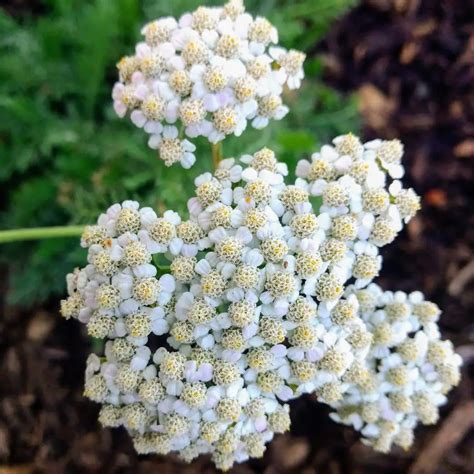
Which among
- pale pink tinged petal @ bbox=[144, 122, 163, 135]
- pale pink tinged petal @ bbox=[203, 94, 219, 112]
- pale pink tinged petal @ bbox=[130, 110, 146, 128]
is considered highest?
pale pink tinged petal @ bbox=[203, 94, 219, 112]

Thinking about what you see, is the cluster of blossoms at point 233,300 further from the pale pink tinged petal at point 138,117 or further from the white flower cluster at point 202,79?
the pale pink tinged petal at point 138,117

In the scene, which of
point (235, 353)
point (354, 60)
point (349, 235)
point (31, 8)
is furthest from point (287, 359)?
point (31, 8)

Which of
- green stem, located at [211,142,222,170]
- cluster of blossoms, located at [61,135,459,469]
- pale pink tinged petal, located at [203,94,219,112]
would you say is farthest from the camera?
green stem, located at [211,142,222,170]

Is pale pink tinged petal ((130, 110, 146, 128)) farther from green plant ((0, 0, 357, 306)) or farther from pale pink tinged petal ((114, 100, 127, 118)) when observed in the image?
green plant ((0, 0, 357, 306))

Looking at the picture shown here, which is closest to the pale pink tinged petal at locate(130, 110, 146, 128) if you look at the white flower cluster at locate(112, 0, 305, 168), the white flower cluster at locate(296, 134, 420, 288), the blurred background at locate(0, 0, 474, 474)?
the white flower cluster at locate(112, 0, 305, 168)

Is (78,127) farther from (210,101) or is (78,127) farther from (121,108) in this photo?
(210,101)
